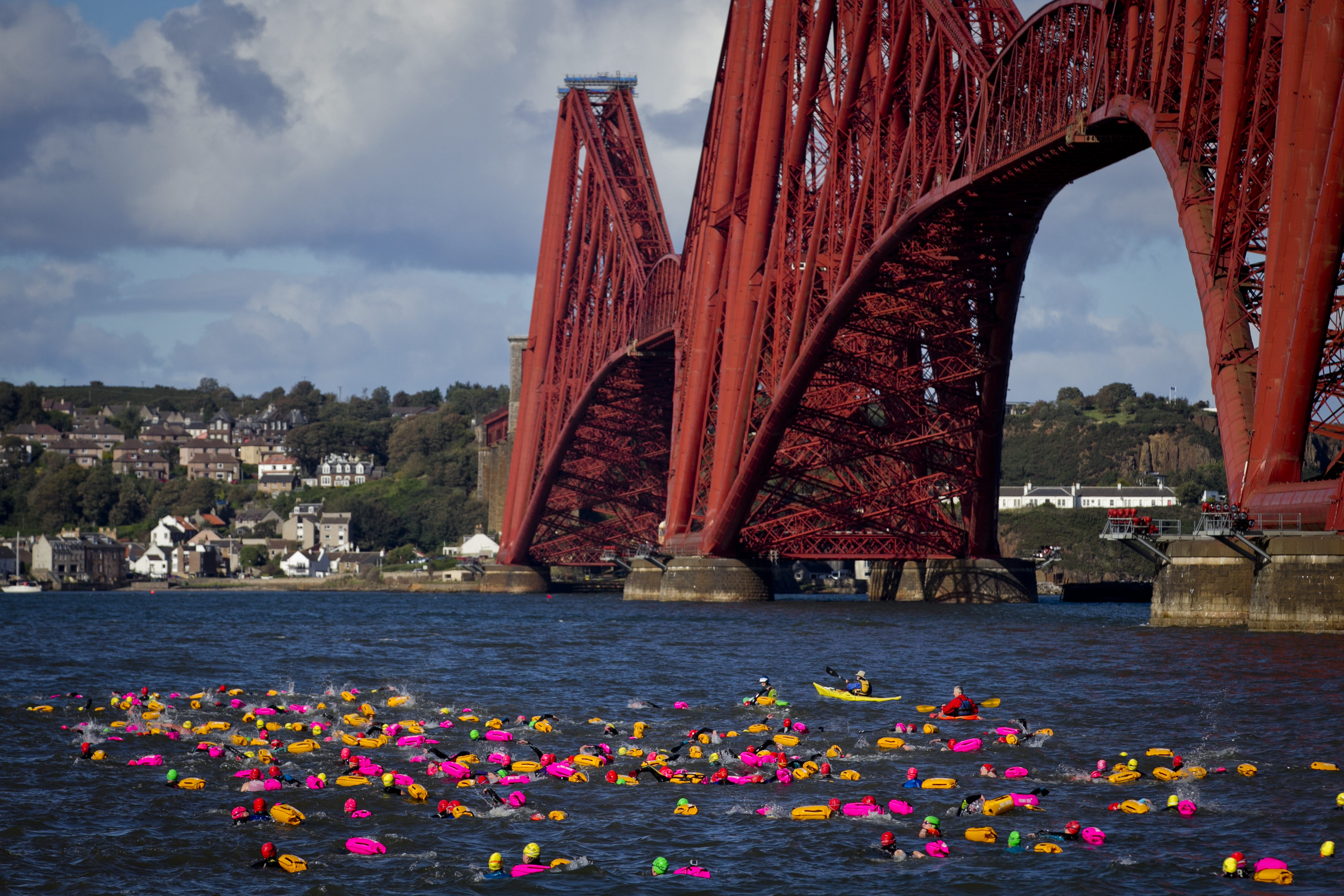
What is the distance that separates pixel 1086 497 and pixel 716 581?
105 meters

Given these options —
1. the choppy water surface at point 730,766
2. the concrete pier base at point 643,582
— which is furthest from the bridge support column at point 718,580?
the choppy water surface at point 730,766

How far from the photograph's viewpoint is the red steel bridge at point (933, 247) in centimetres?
3281

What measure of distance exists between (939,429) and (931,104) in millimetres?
15220

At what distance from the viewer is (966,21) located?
53.9m

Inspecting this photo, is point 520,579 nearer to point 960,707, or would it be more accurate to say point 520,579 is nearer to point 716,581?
point 716,581

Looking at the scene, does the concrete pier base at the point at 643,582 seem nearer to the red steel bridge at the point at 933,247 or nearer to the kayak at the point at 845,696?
the red steel bridge at the point at 933,247

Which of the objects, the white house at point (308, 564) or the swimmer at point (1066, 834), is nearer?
the swimmer at point (1066, 834)

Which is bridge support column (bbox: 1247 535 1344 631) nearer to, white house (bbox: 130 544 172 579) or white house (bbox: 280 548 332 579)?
white house (bbox: 280 548 332 579)

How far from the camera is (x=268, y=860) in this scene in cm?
1703

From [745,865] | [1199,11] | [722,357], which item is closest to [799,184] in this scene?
[722,357]

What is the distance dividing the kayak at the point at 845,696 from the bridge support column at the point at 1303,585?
28.3ft

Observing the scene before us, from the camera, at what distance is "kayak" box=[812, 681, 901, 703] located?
30.6 meters

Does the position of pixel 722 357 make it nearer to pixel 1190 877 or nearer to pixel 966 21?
pixel 966 21

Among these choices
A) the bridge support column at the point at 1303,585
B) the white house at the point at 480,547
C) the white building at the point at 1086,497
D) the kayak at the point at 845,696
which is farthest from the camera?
the white building at the point at 1086,497
